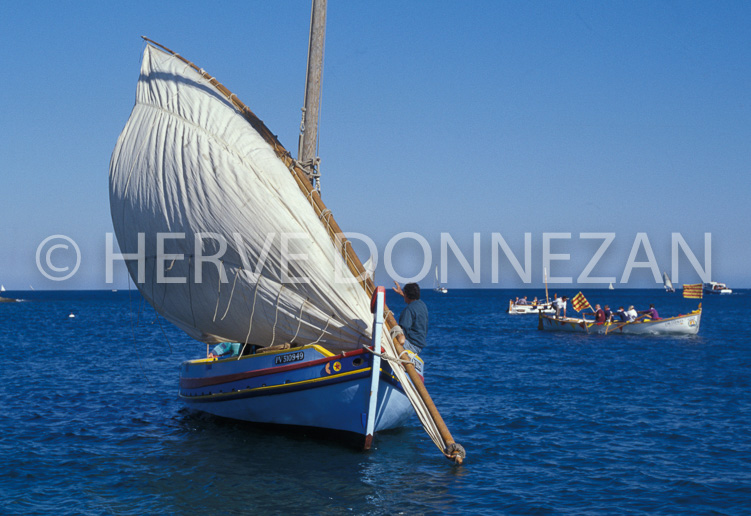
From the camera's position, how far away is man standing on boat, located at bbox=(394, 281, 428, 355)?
42.1ft

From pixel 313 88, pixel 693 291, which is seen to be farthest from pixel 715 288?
pixel 313 88

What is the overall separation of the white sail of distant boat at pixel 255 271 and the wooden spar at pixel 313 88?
362 mm

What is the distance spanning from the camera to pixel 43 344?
39.9 meters

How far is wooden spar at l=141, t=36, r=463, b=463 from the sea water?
1.04 m

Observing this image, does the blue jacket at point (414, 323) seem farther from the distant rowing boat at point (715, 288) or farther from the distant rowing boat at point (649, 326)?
the distant rowing boat at point (715, 288)

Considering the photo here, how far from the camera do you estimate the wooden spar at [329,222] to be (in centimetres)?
1193

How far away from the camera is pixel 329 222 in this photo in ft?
44.3

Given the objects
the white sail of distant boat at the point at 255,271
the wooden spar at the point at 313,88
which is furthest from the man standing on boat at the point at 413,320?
the wooden spar at the point at 313,88

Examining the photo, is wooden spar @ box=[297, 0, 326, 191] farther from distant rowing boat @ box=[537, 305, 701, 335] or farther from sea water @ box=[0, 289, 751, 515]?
distant rowing boat @ box=[537, 305, 701, 335]

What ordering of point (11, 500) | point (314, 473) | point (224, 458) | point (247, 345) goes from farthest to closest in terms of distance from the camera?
1. point (247, 345)
2. point (224, 458)
3. point (314, 473)
4. point (11, 500)

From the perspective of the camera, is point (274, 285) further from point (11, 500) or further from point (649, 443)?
point (649, 443)

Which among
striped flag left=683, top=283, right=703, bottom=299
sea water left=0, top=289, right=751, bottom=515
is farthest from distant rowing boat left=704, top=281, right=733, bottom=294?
sea water left=0, top=289, right=751, bottom=515

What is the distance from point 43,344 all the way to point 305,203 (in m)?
33.1

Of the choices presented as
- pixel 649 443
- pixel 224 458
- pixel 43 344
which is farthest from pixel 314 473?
pixel 43 344
